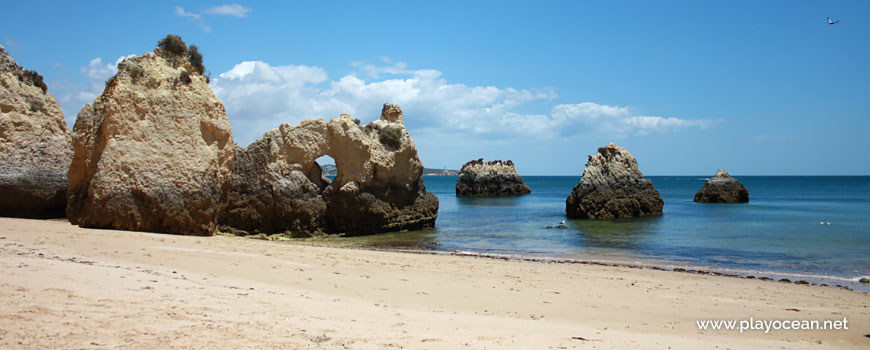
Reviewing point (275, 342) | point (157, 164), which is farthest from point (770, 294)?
point (157, 164)

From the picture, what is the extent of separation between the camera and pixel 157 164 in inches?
549

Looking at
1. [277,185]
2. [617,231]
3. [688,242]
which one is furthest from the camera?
[617,231]

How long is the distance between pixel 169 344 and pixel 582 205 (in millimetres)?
31235

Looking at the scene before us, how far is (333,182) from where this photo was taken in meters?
22.1

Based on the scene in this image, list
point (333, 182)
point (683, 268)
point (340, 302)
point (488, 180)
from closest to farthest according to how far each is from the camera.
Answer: point (340, 302) < point (683, 268) < point (333, 182) < point (488, 180)

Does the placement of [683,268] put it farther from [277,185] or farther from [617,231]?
[277,185]

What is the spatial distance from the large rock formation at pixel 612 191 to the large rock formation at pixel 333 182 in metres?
13.2

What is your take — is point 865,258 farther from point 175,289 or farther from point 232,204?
point 232,204

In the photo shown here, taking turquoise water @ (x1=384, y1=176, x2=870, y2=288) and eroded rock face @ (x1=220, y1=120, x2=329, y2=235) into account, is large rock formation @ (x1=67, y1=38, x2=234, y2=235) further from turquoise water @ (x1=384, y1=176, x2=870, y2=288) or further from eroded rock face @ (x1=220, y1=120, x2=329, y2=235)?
turquoise water @ (x1=384, y1=176, x2=870, y2=288)

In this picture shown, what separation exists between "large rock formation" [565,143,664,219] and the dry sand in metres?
20.9

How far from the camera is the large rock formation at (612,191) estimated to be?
3338 centimetres

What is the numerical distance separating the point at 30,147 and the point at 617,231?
22.4 metres

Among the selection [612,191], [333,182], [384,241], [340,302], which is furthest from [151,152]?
[612,191]

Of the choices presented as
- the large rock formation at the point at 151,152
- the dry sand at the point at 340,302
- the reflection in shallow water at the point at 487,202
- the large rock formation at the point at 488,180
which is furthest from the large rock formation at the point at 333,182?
the large rock formation at the point at 488,180
